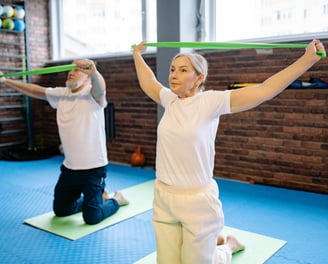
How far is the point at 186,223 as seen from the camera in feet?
6.03

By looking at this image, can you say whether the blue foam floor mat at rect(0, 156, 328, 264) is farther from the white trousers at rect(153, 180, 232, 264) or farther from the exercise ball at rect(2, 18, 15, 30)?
the exercise ball at rect(2, 18, 15, 30)

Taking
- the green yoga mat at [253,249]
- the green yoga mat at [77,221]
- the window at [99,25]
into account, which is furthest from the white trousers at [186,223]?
the window at [99,25]

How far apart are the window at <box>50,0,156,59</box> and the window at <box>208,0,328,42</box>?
1.21 metres

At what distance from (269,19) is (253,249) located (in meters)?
2.97

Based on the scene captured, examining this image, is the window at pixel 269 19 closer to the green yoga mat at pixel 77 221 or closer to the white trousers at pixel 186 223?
the green yoga mat at pixel 77 221

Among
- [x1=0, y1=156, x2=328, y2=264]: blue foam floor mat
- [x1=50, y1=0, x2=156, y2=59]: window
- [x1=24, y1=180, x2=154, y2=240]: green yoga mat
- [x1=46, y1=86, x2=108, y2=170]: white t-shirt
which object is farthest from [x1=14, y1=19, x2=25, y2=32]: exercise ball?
[x1=24, y1=180, x2=154, y2=240]: green yoga mat

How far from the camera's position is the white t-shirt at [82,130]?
3127mm

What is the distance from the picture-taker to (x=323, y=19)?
4.15 meters

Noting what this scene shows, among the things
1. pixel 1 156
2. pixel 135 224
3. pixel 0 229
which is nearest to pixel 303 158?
pixel 135 224

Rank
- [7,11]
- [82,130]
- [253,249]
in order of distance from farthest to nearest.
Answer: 1. [7,11]
2. [82,130]
3. [253,249]

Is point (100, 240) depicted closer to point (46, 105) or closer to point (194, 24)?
point (194, 24)

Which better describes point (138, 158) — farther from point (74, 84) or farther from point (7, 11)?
point (7, 11)

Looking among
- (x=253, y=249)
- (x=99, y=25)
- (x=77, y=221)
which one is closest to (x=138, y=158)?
(x=77, y=221)

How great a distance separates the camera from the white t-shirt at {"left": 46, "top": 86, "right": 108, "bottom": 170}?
3.13 metres
